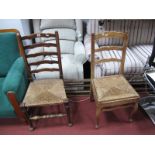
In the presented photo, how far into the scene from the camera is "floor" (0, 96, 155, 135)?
1.56 m

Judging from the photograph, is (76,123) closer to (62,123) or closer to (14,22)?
(62,123)

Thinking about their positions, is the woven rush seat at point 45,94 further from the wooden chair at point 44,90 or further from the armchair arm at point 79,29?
the armchair arm at point 79,29

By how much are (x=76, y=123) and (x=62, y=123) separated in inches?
6.3

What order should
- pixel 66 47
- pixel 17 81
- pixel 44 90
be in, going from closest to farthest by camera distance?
pixel 17 81, pixel 44 90, pixel 66 47

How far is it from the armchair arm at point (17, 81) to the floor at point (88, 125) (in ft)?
1.36

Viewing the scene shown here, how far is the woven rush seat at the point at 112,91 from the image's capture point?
1.40m

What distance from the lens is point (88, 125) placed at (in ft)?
5.35

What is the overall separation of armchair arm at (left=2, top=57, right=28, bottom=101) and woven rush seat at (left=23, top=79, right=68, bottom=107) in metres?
0.06

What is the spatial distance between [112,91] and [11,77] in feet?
3.27

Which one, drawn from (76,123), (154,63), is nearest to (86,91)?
(76,123)

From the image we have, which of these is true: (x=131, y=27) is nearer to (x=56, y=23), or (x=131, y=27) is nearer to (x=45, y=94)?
(x=56, y=23)

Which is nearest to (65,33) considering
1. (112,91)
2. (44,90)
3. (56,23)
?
(56,23)

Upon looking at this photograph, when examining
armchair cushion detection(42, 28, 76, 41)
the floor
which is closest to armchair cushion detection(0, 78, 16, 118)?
the floor

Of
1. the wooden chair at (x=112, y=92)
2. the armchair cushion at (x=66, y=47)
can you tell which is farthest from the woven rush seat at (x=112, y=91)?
the armchair cushion at (x=66, y=47)
